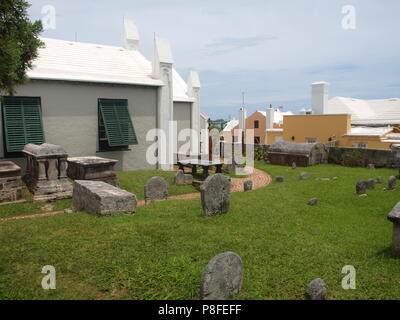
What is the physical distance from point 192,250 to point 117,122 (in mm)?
12697

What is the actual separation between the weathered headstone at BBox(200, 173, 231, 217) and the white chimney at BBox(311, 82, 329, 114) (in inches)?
940

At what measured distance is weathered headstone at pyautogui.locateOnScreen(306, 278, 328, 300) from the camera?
16.1 ft

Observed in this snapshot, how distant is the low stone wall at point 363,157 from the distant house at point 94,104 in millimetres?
11425

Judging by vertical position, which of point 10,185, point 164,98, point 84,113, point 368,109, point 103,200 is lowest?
point 10,185

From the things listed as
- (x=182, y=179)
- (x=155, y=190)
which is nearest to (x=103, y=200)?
(x=155, y=190)

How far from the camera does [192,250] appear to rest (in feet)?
21.7

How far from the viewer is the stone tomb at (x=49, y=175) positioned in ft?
40.7

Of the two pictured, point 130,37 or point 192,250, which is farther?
point 130,37

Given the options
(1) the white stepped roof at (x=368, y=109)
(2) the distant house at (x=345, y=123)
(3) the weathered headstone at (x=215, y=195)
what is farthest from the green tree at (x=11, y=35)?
(1) the white stepped roof at (x=368, y=109)

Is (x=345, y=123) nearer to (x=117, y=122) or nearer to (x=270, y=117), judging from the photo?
(x=270, y=117)

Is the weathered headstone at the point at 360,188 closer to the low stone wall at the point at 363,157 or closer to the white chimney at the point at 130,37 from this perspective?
the low stone wall at the point at 363,157
